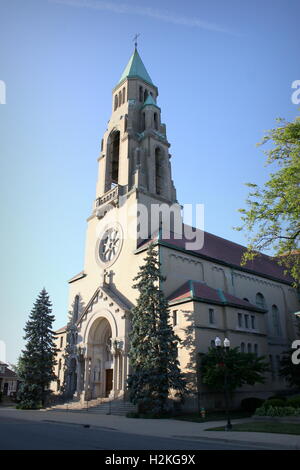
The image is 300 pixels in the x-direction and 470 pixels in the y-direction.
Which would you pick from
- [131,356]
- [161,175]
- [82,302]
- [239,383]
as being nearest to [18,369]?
[82,302]

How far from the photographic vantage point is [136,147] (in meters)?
39.3

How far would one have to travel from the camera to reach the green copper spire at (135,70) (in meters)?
45.6

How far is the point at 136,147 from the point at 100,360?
73.6 ft

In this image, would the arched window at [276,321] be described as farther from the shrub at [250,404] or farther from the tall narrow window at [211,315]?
the shrub at [250,404]

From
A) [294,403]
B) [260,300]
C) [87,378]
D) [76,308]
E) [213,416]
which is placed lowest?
[213,416]

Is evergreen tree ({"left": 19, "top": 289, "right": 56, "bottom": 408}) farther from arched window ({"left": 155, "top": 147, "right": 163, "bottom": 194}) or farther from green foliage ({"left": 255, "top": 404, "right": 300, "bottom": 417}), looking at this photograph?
green foliage ({"left": 255, "top": 404, "right": 300, "bottom": 417})

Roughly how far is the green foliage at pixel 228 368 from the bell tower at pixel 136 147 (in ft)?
54.4

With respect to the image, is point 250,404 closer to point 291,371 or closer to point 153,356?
point 291,371

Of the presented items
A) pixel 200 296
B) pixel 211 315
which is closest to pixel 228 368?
pixel 211 315

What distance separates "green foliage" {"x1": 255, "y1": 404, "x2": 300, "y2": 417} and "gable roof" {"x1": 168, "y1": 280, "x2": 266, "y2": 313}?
354 inches

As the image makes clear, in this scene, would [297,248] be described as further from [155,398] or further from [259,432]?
[155,398]

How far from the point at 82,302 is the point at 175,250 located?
12.7 meters

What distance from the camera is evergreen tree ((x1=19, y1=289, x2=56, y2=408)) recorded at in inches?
1206
